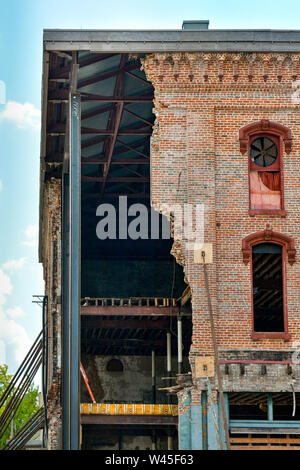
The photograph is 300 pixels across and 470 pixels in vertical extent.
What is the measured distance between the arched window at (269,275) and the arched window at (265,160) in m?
0.91

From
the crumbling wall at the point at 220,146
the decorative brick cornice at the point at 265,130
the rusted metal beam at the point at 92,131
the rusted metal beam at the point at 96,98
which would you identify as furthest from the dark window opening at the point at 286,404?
the rusted metal beam at the point at 92,131

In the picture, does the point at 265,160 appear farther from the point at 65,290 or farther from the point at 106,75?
the point at 65,290

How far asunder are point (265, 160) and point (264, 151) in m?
0.28

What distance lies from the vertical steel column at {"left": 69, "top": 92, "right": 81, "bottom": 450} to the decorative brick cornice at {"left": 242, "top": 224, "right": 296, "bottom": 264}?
4690 mm

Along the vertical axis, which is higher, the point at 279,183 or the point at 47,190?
the point at 47,190

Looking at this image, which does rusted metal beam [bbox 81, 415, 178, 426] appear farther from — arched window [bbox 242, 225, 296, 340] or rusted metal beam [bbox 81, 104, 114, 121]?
rusted metal beam [bbox 81, 104, 114, 121]

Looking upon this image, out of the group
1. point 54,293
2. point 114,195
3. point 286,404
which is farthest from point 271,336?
point 114,195

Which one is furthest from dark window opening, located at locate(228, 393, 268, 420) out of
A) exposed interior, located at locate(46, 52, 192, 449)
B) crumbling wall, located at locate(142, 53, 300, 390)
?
crumbling wall, located at locate(142, 53, 300, 390)

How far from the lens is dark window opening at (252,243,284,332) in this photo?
27.0 metres

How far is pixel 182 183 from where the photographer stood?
27000 mm

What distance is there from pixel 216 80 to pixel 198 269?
5.60 m

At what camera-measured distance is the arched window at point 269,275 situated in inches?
1040
